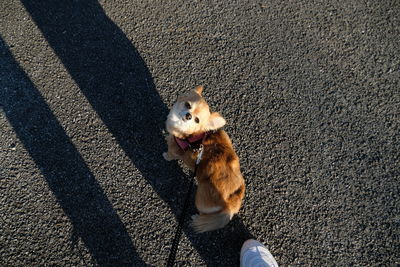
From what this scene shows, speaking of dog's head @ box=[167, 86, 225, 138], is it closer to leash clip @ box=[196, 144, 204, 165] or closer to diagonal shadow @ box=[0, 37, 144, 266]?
leash clip @ box=[196, 144, 204, 165]

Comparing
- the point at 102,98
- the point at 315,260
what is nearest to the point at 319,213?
the point at 315,260

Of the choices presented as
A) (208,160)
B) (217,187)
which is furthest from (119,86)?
(217,187)

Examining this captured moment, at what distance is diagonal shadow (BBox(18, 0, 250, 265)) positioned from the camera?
119 inches

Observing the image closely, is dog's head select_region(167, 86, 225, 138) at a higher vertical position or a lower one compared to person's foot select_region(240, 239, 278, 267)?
higher

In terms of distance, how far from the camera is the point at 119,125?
3.19 m

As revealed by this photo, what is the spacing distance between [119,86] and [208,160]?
5.01 feet

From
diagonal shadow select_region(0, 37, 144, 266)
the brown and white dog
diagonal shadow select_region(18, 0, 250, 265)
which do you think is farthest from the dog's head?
diagonal shadow select_region(0, 37, 144, 266)

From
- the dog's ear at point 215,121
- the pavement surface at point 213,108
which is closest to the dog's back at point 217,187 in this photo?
the dog's ear at point 215,121

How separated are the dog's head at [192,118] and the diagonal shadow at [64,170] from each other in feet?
3.59

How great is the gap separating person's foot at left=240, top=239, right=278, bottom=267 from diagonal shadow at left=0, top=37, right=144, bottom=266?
1026 millimetres

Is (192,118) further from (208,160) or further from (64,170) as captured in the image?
(64,170)

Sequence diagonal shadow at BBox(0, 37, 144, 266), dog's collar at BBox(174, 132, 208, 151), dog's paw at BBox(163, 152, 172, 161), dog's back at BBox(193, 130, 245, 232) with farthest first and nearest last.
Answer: dog's paw at BBox(163, 152, 172, 161) → diagonal shadow at BBox(0, 37, 144, 266) → dog's collar at BBox(174, 132, 208, 151) → dog's back at BBox(193, 130, 245, 232)

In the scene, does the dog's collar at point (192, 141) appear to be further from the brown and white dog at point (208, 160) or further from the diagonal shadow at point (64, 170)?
the diagonal shadow at point (64, 170)

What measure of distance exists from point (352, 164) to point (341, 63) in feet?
4.39
